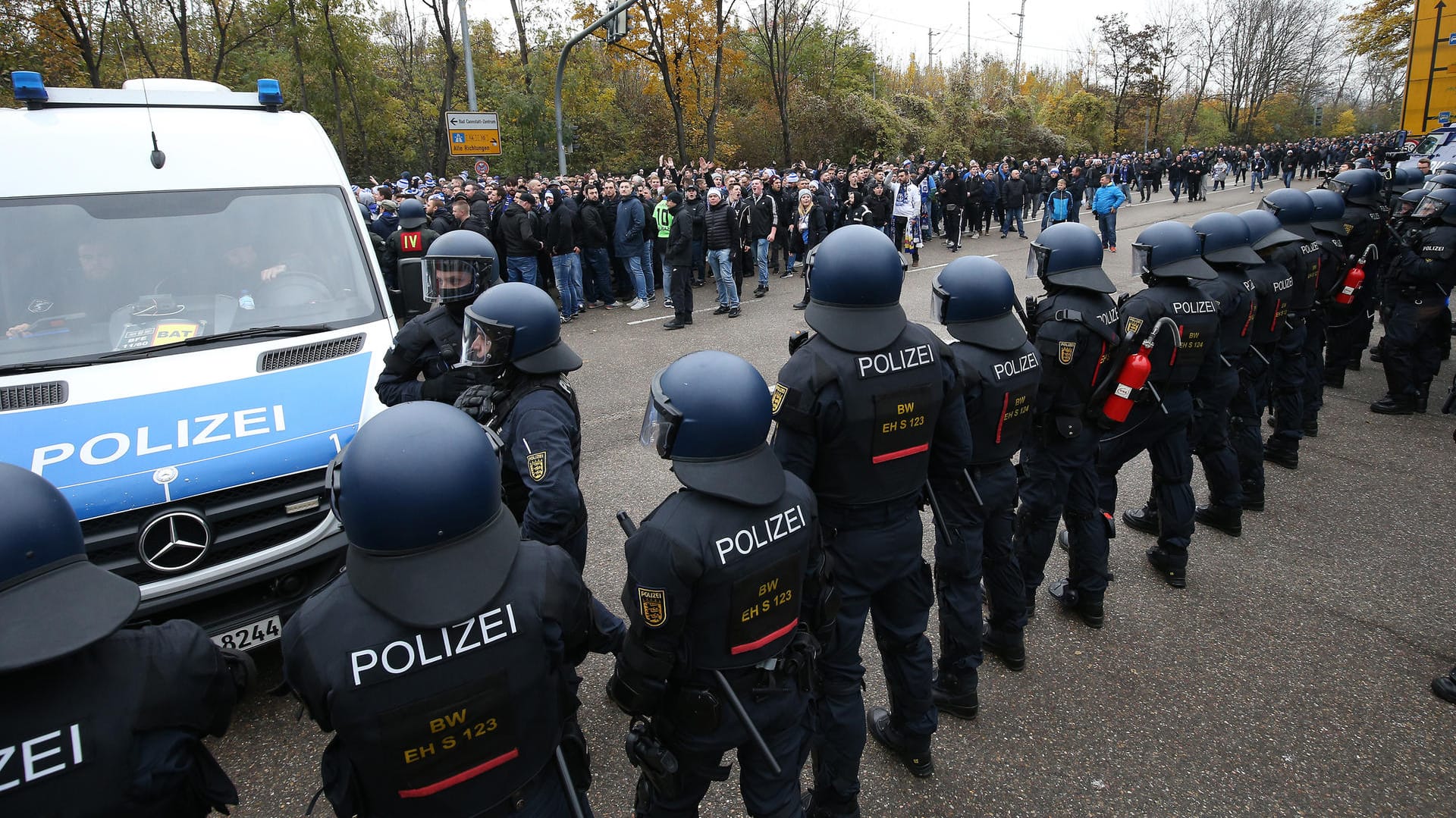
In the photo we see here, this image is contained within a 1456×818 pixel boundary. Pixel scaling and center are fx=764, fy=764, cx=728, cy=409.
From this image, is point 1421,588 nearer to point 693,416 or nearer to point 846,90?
point 693,416

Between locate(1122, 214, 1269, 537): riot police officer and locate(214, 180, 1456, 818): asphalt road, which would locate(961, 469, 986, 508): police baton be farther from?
locate(1122, 214, 1269, 537): riot police officer

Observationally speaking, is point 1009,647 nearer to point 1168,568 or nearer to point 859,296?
point 1168,568

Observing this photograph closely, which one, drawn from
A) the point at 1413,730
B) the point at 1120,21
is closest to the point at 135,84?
the point at 1413,730

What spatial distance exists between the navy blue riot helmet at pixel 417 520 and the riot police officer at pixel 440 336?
2.23 m

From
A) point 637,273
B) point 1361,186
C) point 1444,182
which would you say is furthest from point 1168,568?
point 637,273

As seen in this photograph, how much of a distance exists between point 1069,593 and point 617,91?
35153mm

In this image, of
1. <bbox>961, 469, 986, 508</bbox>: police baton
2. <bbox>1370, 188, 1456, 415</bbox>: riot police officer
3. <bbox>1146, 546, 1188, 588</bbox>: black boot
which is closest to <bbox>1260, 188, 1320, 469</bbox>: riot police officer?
<bbox>1370, 188, 1456, 415</bbox>: riot police officer

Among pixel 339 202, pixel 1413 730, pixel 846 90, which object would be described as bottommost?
pixel 1413 730

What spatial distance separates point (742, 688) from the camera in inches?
93.6

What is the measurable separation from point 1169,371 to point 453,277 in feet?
13.4

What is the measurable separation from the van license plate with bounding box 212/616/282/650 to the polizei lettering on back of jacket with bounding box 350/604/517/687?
6.37 ft

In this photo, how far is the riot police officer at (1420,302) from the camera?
6824 mm

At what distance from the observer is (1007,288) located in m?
3.58

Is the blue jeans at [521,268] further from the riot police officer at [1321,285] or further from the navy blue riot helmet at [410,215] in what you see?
the riot police officer at [1321,285]
